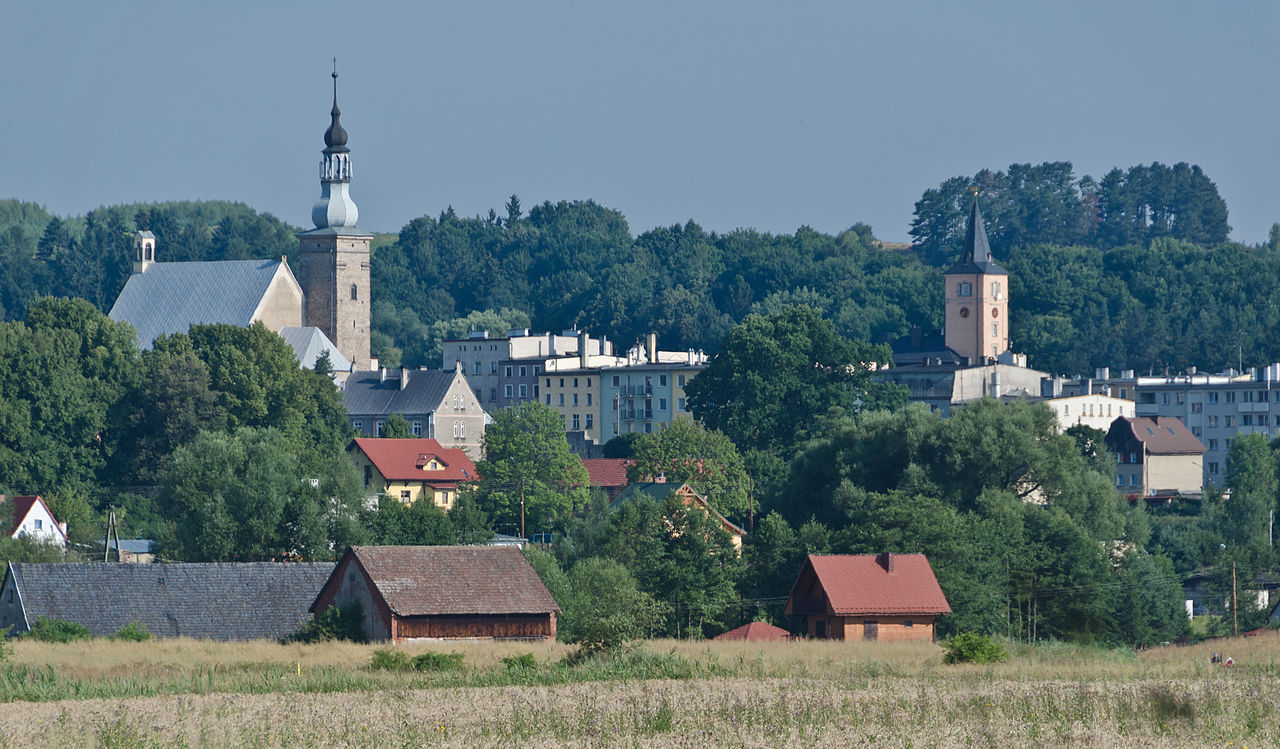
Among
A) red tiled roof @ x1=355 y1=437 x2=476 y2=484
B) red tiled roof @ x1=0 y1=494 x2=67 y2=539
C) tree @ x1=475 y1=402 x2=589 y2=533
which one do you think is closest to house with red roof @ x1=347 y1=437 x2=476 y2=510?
red tiled roof @ x1=355 y1=437 x2=476 y2=484

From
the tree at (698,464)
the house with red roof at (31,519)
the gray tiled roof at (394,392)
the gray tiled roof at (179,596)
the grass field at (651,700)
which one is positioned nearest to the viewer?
the grass field at (651,700)

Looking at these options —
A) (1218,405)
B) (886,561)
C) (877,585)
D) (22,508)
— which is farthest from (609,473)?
(1218,405)

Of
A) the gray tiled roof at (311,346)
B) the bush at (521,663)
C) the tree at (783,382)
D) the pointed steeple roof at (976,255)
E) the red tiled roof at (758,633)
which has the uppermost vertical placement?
the pointed steeple roof at (976,255)

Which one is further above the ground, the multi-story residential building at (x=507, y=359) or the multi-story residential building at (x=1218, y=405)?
the multi-story residential building at (x=507, y=359)

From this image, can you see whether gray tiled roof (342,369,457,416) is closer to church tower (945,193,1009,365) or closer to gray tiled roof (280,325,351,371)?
gray tiled roof (280,325,351,371)

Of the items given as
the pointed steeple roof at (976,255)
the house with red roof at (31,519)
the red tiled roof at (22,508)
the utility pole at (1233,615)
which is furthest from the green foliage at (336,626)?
the pointed steeple roof at (976,255)

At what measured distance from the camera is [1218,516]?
95062 mm

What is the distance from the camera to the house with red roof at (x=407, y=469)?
9675cm

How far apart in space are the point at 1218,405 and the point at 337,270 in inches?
2008

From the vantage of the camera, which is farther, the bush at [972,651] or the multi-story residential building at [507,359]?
the multi-story residential building at [507,359]

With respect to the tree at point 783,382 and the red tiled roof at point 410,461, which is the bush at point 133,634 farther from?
the tree at point 783,382

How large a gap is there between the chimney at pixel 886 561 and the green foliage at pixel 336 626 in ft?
41.5

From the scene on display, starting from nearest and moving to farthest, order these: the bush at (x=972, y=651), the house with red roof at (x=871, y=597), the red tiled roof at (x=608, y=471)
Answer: the bush at (x=972, y=651)
the house with red roof at (x=871, y=597)
the red tiled roof at (x=608, y=471)

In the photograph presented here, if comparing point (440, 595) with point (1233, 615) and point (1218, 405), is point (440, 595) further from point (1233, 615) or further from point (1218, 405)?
point (1218, 405)
